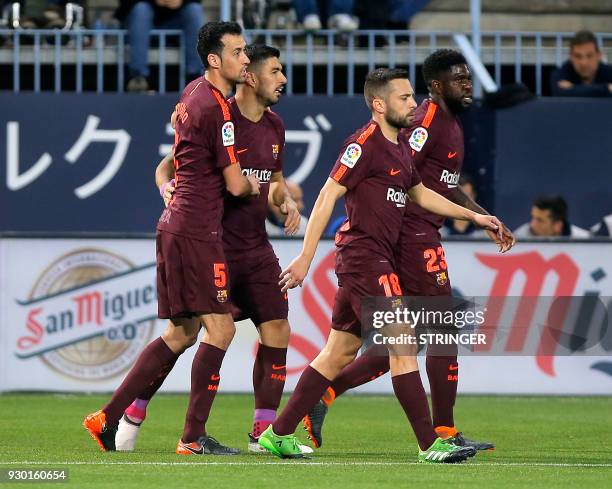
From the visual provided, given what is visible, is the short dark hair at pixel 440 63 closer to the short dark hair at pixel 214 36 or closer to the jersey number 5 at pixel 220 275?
the short dark hair at pixel 214 36

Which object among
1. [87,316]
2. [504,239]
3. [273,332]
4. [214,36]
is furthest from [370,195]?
[87,316]

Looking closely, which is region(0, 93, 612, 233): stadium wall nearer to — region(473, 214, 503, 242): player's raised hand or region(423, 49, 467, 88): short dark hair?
region(423, 49, 467, 88): short dark hair

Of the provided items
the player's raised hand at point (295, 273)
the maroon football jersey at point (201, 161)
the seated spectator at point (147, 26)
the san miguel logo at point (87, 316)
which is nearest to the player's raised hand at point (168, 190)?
the maroon football jersey at point (201, 161)

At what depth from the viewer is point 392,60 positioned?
15.5 metres

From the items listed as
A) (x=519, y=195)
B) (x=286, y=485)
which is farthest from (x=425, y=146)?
(x=519, y=195)

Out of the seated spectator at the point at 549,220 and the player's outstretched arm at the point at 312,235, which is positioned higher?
the player's outstretched arm at the point at 312,235

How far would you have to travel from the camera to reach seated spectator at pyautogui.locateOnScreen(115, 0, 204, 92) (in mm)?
15117

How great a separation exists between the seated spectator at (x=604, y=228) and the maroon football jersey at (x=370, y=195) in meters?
6.36

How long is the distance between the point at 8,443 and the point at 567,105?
25.3ft

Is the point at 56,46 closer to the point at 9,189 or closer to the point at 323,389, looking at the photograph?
the point at 9,189

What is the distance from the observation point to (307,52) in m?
15.5

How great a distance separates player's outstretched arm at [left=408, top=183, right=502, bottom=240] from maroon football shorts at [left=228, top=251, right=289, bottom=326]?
976 mm

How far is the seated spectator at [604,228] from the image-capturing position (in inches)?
577

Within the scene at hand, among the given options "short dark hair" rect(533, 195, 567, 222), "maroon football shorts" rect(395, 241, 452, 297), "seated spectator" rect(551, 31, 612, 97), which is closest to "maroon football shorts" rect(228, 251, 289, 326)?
"maroon football shorts" rect(395, 241, 452, 297)
